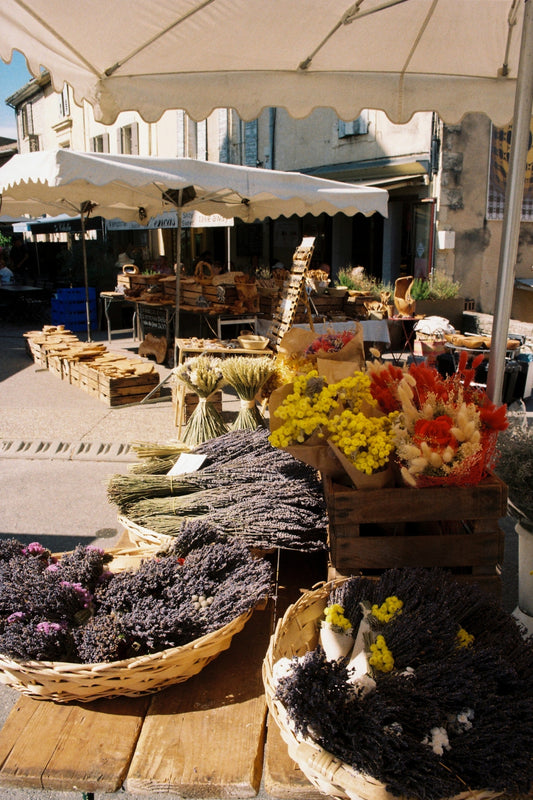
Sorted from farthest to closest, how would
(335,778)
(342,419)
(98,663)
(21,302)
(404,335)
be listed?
(21,302) → (404,335) → (342,419) → (98,663) → (335,778)

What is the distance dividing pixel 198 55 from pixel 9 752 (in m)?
2.55

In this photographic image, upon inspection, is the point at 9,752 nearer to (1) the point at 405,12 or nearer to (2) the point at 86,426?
(1) the point at 405,12

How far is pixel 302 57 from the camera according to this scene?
2.64 metres

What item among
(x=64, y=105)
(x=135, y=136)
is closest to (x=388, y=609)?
(x=135, y=136)

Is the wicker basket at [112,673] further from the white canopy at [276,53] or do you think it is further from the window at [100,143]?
Result: the window at [100,143]

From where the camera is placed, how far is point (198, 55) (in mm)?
2551

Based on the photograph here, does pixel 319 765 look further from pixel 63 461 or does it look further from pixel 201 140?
pixel 201 140

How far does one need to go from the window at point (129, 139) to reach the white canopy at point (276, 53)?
18.4 meters

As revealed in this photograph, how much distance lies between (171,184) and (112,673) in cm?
559

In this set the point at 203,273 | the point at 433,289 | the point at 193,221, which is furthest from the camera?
the point at 433,289

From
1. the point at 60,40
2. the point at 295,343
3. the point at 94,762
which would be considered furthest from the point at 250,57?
the point at 94,762

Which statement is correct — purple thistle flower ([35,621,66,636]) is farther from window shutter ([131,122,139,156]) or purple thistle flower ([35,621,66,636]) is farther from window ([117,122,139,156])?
window shutter ([131,122,139,156])

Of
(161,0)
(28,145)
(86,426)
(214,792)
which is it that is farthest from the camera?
(28,145)

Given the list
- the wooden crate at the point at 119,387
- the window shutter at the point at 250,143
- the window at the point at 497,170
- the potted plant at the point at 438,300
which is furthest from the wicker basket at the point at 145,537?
the window shutter at the point at 250,143
